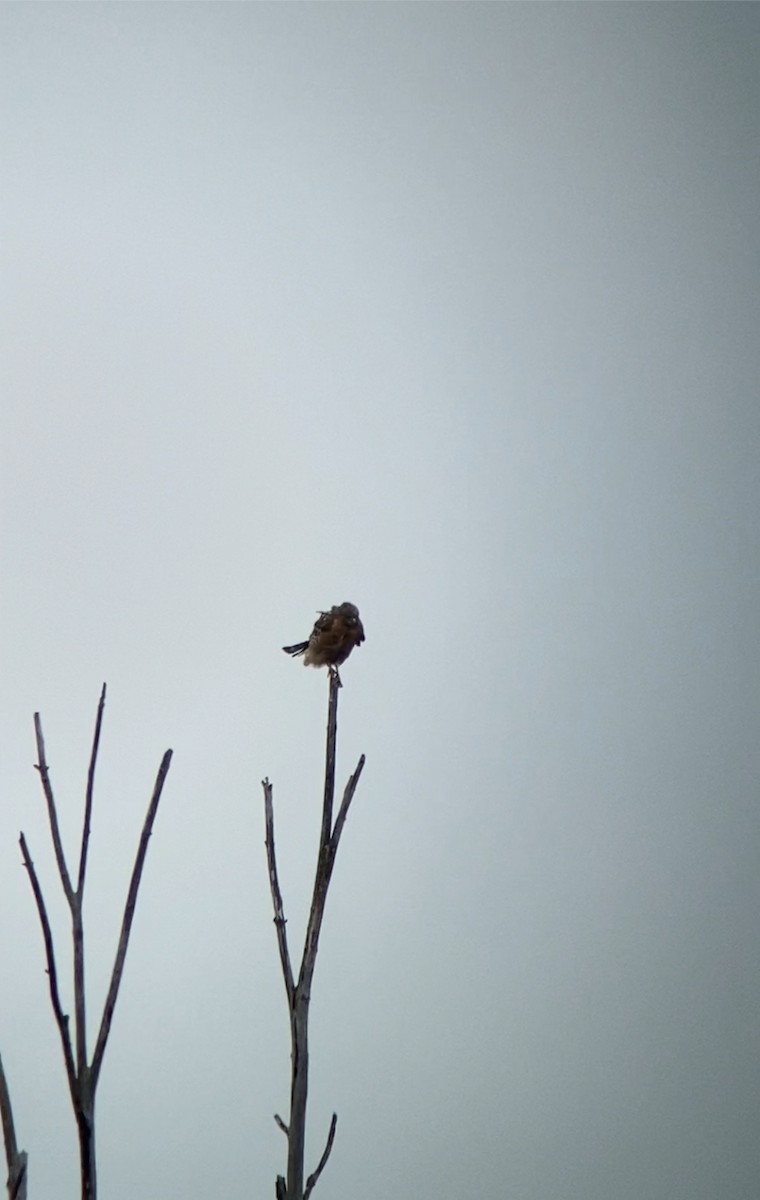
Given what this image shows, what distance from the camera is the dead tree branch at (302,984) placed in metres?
0.63

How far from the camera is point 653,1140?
190 centimetres

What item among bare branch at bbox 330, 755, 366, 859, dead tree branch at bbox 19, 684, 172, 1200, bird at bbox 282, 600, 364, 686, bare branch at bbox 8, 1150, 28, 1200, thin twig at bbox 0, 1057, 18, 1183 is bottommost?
bare branch at bbox 8, 1150, 28, 1200

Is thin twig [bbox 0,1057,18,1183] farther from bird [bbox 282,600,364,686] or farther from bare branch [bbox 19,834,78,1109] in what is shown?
bird [bbox 282,600,364,686]

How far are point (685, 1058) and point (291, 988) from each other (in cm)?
161

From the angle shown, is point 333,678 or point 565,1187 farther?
point 565,1187

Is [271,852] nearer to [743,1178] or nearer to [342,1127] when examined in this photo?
[342,1127]

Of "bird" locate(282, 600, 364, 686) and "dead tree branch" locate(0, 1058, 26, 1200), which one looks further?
"bird" locate(282, 600, 364, 686)

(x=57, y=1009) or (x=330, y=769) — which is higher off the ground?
(x=330, y=769)

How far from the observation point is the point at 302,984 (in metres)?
0.67

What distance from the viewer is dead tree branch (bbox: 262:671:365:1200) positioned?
633 mm

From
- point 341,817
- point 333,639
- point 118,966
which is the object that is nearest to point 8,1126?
point 118,966

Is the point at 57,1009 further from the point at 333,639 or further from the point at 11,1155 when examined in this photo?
the point at 333,639

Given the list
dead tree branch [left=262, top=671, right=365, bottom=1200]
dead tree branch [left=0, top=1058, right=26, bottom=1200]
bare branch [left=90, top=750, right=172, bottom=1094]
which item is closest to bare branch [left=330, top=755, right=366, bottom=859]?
dead tree branch [left=262, top=671, right=365, bottom=1200]

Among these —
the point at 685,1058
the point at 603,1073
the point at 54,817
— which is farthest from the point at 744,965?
the point at 54,817
